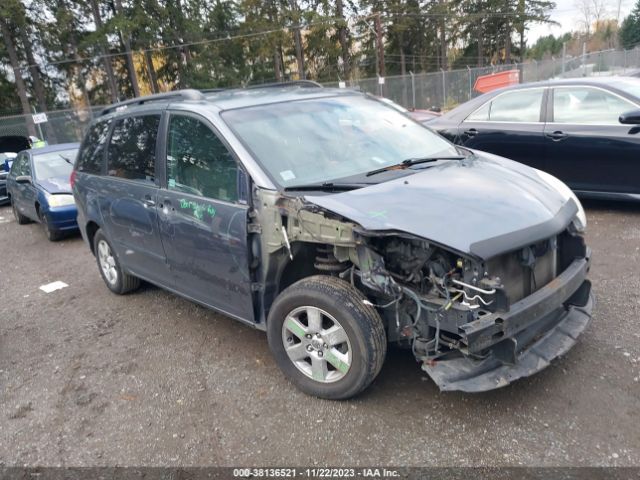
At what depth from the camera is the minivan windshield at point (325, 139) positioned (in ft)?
10.6

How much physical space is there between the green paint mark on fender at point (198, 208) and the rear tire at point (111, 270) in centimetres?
171

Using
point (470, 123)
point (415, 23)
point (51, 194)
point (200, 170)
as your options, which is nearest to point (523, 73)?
point (415, 23)

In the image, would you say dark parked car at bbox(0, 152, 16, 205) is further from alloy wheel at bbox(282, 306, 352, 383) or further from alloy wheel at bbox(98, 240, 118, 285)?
alloy wheel at bbox(282, 306, 352, 383)

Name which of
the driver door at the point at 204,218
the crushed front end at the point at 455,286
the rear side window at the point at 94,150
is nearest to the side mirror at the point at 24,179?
the rear side window at the point at 94,150

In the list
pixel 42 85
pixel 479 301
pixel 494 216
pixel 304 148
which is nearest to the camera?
pixel 479 301

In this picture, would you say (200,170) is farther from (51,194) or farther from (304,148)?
(51,194)

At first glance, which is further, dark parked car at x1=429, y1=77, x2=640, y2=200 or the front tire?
dark parked car at x1=429, y1=77, x2=640, y2=200

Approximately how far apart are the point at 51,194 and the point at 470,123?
6.40m

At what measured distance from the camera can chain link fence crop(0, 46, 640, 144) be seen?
23484mm

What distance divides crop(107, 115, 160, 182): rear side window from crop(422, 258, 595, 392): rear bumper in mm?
2618

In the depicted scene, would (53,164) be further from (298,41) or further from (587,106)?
(298,41)

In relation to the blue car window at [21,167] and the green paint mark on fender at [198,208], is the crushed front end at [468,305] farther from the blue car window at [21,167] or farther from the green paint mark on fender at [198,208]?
the blue car window at [21,167]

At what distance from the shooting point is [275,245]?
303cm

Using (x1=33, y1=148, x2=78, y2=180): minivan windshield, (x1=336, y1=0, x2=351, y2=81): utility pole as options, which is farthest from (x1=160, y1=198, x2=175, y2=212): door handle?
(x1=336, y1=0, x2=351, y2=81): utility pole
